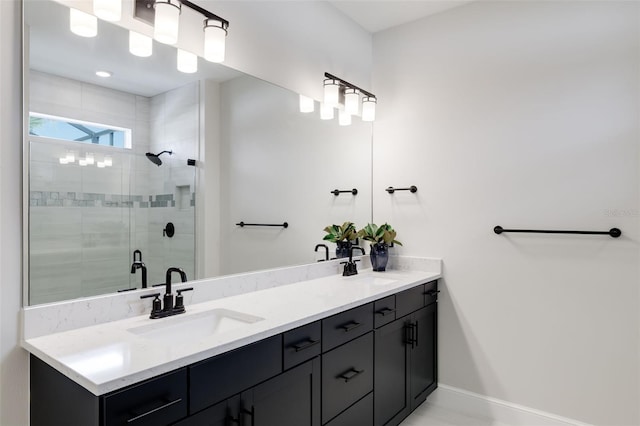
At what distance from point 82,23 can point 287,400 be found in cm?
162

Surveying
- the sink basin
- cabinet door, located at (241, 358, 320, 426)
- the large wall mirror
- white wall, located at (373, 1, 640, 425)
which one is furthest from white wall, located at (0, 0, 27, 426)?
white wall, located at (373, 1, 640, 425)

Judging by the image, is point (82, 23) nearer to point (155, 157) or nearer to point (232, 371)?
point (155, 157)

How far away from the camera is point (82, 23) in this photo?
1.42m

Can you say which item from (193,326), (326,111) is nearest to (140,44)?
(193,326)

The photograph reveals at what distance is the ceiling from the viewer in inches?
103

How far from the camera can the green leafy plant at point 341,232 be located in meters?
2.65

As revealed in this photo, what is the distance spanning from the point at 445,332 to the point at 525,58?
6.16 ft

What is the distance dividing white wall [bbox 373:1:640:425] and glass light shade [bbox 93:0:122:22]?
199 centimetres

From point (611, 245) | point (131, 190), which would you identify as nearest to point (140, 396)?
point (131, 190)

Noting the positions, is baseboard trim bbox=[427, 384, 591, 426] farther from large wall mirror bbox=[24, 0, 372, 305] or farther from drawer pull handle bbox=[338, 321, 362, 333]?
large wall mirror bbox=[24, 0, 372, 305]

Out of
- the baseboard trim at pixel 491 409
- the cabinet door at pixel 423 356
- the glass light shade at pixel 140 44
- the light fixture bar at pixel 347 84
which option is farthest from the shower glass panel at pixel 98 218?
the baseboard trim at pixel 491 409

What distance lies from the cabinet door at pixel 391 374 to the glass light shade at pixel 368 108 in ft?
4.84

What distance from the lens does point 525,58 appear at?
2.38m

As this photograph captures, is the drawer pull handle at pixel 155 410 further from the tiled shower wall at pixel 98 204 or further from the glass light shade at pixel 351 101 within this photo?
the glass light shade at pixel 351 101
